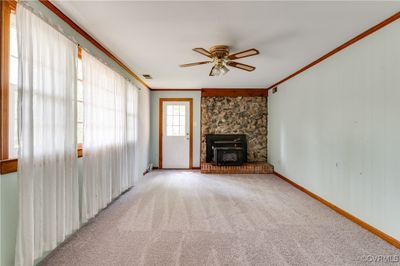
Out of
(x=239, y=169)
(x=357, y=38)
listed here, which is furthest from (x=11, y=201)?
(x=239, y=169)

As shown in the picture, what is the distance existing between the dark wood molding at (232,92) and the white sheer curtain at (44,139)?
13.0ft

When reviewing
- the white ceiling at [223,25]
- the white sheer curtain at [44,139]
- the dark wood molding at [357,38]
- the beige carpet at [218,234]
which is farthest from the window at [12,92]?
the dark wood molding at [357,38]

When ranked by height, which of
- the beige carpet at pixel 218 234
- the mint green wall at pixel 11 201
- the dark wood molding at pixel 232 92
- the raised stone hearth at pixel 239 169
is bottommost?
the beige carpet at pixel 218 234

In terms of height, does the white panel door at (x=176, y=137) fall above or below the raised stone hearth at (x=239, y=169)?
above

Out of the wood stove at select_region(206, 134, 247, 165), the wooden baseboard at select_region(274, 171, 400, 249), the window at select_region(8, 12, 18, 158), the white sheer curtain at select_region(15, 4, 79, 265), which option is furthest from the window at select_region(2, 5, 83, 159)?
the wood stove at select_region(206, 134, 247, 165)

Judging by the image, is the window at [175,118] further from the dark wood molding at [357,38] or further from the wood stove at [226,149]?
the dark wood molding at [357,38]

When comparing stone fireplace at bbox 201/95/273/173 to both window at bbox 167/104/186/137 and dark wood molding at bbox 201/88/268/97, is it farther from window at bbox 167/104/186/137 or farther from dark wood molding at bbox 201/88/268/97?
window at bbox 167/104/186/137

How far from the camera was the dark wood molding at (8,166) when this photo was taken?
55.2 inches

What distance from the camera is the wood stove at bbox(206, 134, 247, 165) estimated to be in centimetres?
533

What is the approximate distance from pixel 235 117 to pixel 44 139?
4.87 m

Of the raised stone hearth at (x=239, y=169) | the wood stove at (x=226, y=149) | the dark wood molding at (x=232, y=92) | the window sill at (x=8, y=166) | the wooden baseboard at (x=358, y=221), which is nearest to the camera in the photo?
the window sill at (x=8, y=166)

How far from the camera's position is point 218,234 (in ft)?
7.29

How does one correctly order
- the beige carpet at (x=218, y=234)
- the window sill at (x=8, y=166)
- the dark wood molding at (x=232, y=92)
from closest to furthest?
the window sill at (x=8, y=166), the beige carpet at (x=218, y=234), the dark wood molding at (x=232, y=92)

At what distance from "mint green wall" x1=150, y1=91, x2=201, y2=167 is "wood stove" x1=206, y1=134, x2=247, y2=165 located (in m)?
0.35
